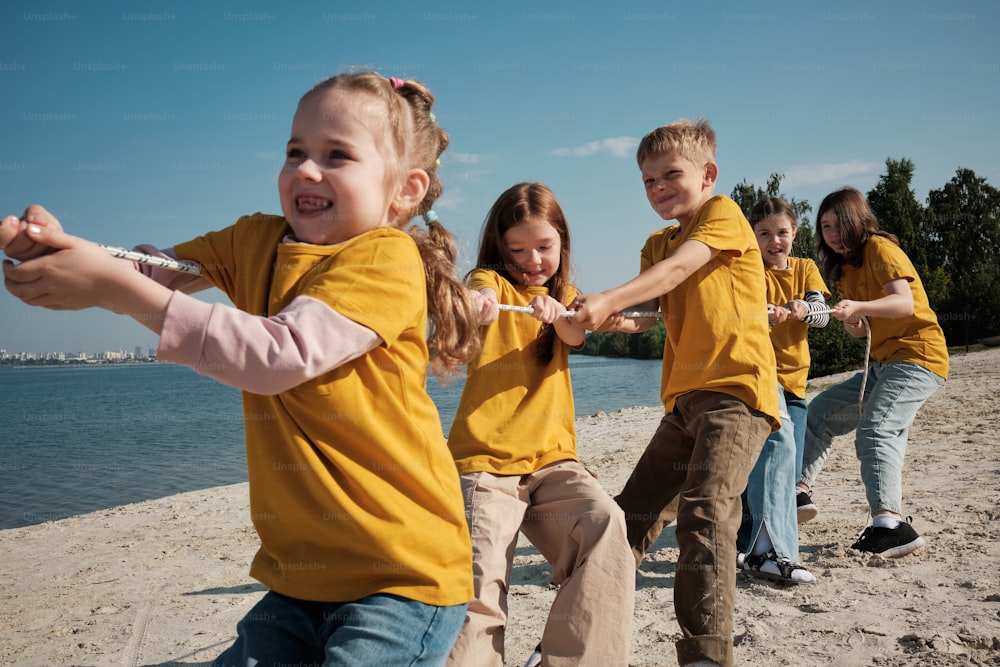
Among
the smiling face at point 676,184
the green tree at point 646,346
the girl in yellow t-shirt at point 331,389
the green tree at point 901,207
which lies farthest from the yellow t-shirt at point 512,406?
the green tree at point 646,346

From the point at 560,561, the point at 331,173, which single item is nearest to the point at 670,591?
the point at 560,561

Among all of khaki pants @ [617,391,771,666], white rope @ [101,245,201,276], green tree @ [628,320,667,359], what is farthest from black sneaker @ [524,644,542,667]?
green tree @ [628,320,667,359]

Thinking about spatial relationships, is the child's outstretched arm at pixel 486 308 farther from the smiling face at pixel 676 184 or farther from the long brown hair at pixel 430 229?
the smiling face at pixel 676 184

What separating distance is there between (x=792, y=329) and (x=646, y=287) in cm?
246

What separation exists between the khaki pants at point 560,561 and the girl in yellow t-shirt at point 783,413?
1812 millimetres

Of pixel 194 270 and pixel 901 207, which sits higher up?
pixel 901 207

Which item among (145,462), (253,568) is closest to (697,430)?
(253,568)

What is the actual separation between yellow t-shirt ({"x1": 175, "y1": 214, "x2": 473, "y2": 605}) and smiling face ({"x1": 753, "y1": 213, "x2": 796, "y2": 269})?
172 inches

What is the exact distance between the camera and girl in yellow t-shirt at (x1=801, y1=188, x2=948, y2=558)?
473 cm

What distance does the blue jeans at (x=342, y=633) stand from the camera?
1.59m

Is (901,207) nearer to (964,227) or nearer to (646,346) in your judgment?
(964,227)

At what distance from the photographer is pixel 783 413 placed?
14.8 feet

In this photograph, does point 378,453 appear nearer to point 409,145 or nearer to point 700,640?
point 409,145

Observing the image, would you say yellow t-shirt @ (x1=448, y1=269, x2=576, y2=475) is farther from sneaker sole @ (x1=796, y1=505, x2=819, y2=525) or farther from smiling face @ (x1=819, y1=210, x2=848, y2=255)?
smiling face @ (x1=819, y1=210, x2=848, y2=255)
